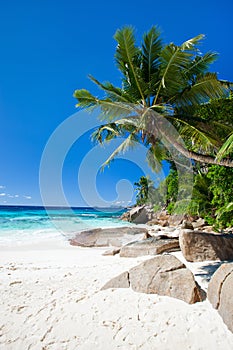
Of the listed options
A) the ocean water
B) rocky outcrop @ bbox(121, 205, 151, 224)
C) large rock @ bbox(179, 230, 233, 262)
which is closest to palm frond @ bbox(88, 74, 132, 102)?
large rock @ bbox(179, 230, 233, 262)

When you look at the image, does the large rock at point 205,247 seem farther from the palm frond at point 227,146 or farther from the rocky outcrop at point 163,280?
the palm frond at point 227,146

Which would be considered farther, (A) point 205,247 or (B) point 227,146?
(A) point 205,247

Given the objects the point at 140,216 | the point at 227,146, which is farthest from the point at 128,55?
the point at 140,216

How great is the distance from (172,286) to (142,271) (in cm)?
67

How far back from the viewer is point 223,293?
10.3ft

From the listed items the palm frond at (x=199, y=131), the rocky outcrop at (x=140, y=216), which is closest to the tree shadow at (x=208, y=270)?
the palm frond at (x=199, y=131)

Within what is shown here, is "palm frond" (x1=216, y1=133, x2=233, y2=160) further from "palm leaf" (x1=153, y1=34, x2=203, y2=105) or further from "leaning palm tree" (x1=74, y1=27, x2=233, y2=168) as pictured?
"palm leaf" (x1=153, y1=34, x2=203, y2=105)

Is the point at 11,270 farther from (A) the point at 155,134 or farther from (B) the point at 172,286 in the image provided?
(A) the point at 155,134

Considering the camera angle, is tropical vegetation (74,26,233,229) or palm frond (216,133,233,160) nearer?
palm frond (216,133,233,160)

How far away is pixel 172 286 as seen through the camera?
374 cm

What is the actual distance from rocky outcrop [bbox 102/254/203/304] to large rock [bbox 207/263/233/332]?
0.28 meters

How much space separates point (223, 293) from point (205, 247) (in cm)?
275

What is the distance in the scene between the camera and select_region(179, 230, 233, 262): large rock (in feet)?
18.6

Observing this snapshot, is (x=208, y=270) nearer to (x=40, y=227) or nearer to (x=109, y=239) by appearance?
(x=109, y=239)
